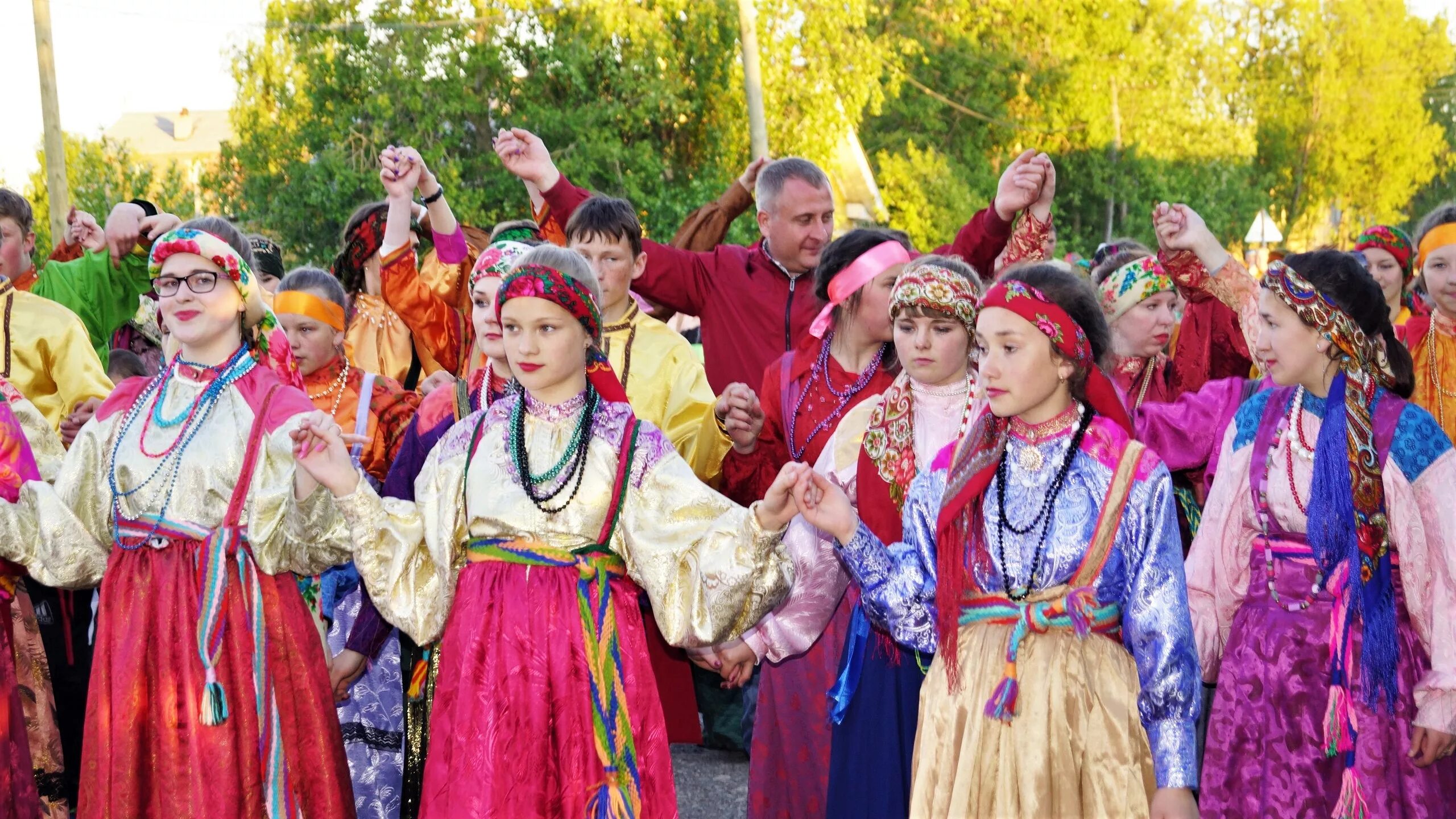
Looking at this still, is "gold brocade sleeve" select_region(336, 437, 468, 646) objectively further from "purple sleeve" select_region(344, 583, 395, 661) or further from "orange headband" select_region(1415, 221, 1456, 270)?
"orange headband" select_region(1415, 221, 1456, 270)

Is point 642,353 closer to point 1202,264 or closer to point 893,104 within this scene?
point 1202,264

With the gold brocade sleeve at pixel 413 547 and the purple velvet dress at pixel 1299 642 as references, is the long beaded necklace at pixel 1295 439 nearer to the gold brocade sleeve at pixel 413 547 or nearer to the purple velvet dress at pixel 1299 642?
the purple velvet dress at pixel 1299 642

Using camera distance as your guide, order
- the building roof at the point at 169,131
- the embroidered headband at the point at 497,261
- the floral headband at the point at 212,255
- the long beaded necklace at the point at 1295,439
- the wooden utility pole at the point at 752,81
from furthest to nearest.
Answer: the building roof at the point at 169,131 → the wooden utility pole at the point at 752,81 → the embroidered headband at the point at 497,261 → the floral headband at the point at 212,255 → the long beaded necklace at the point at 1295,439

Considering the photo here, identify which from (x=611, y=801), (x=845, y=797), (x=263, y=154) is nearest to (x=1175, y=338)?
(x=845, y=797)

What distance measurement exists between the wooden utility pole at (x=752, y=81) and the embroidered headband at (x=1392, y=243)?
9.21m

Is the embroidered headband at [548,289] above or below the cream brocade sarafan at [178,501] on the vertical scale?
above

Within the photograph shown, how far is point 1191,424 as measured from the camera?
458 centimetres

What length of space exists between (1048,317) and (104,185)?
20192 mm

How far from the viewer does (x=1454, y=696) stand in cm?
354

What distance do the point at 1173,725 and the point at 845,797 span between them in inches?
41.9

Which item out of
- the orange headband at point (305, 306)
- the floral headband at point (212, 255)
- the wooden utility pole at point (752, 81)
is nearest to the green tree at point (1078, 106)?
the wooden utility pole at point (752, 81)

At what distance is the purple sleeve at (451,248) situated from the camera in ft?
18.9

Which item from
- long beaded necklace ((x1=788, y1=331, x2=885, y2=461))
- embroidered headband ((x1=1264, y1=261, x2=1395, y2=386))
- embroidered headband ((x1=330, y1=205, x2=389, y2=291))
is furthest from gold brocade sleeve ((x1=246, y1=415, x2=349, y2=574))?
embroidered headband ((x1=330, y1=205, x2=389, y2=291))

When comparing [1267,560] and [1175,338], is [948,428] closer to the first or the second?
[1267,560]
